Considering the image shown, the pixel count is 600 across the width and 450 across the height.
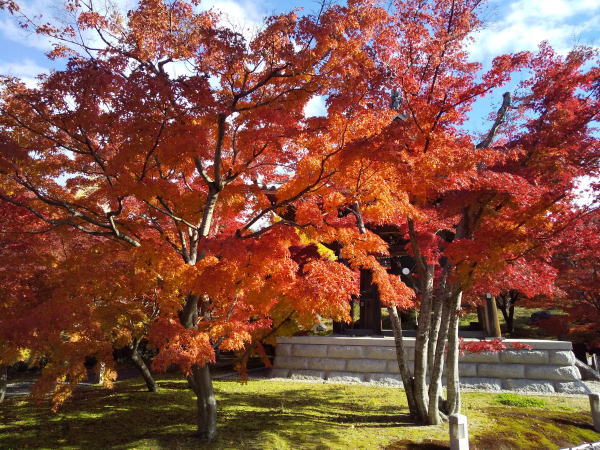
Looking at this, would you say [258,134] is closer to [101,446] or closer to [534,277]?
[101,446]

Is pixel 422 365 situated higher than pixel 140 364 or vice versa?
pixel 422 365

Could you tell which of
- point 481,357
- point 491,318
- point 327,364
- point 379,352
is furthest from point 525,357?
point 327,364

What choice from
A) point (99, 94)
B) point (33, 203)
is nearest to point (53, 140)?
point (99, 94)

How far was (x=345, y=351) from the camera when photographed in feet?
39.9

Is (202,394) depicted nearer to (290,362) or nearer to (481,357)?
(290,362)

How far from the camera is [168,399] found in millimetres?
9305

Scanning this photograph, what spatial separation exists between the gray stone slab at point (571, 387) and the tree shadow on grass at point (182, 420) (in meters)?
4.74

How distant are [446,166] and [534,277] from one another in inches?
177

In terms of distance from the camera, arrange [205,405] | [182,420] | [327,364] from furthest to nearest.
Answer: [327,364], [182,420], [205,405]

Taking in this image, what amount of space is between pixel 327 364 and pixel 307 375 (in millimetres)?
697

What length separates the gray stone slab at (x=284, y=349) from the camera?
13047 millimetres

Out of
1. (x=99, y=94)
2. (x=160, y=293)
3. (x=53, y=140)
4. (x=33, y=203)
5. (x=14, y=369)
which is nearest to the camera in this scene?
(x=99, y=94)

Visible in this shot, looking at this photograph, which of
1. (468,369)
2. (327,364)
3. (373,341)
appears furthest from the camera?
(327,364)

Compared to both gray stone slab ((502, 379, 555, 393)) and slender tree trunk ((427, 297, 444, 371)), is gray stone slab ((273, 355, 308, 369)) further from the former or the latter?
slender tree trunk ((427, 297, 444, 371))
